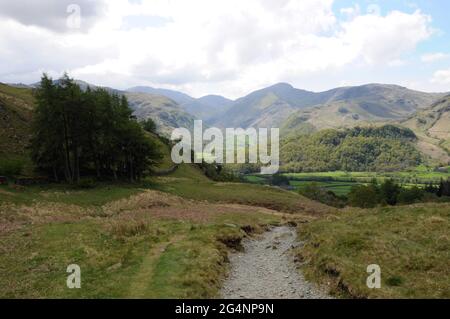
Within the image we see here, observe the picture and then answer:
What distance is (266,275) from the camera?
2759 centimetres

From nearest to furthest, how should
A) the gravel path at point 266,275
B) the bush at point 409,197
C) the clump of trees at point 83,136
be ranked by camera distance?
the gravel path at point 266,275
the clump of trees at point 83,136
the bush at point 409,197

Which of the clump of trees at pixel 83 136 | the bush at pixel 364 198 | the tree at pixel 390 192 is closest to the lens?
the clump of trees at pixel 83 136

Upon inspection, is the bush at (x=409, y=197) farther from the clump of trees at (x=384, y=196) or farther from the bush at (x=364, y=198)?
the bush at (x=364, y=198)

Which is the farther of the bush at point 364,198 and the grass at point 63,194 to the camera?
the bush at point 364,198

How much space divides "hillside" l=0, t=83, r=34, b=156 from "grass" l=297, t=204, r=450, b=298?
65.1 m

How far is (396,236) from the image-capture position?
30.9 metres

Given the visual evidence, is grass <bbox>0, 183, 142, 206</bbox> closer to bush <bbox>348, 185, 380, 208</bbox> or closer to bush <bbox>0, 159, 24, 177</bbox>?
bush <bbox>0, 159, 24, 177</bbox>

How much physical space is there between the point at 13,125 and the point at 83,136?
28169 millimetres

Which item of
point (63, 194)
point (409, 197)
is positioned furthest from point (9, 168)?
point (409, 197)

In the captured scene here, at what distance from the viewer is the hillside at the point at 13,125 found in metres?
77.8

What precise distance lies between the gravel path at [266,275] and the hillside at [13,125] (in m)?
59.7

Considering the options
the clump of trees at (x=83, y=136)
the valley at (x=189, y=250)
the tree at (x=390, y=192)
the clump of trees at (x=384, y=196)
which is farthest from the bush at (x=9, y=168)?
the tree at (x=390, y=192)
